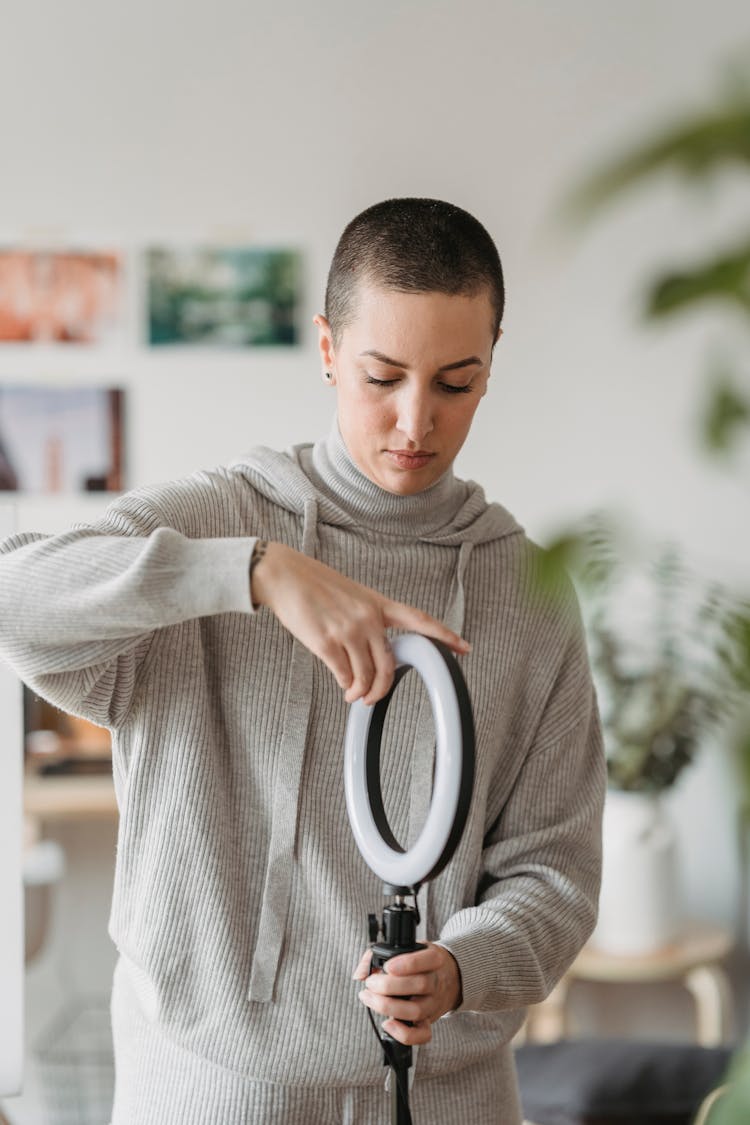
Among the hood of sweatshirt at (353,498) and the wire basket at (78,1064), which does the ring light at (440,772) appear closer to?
the hood of sweatshirt at (353,498)

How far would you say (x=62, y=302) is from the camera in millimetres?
3152

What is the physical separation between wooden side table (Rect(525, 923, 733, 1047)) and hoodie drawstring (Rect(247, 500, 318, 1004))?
5.33 feet

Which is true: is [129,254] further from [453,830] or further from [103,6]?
[453,830]

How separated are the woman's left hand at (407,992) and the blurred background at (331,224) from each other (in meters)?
2.18

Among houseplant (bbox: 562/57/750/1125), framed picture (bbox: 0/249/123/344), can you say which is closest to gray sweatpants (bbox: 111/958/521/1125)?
houseplant (bbox: 562/57/750/1125)

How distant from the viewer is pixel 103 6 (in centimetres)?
307

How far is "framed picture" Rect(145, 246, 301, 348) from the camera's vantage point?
3.14 metres

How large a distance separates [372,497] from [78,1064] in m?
2.43

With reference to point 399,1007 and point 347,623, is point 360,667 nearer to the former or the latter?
point 347,623

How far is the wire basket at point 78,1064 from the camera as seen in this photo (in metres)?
3.19

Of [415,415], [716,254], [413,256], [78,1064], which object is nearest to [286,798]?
[415,415]

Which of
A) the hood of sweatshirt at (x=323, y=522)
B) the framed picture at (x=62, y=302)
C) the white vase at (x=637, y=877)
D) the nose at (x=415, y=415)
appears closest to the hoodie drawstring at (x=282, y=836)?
the hood of sweatshirt at (x=323, y=522)

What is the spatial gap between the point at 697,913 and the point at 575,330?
1.38 m

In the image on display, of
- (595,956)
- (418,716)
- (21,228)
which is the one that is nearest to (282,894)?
(418,716)
